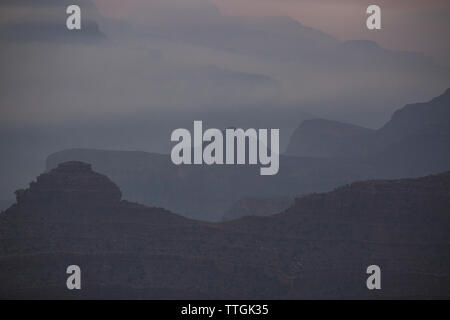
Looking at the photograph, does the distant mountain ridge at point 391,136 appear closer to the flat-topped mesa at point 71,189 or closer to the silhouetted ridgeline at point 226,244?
the silhouetted ridgeline at point 226,244

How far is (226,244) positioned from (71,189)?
9.14m

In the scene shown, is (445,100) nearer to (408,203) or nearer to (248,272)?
(408,203)

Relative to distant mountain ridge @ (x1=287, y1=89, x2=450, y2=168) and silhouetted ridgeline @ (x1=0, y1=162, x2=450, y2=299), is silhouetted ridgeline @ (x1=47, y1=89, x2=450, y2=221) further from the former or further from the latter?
silhouetted ridgeline @ (x1=0, y1=162, x2=450, y2=299)

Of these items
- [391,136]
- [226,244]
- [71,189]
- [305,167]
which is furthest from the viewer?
[391,136]

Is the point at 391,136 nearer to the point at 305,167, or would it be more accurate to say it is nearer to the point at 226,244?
the point at 305,167

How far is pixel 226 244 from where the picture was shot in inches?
3501

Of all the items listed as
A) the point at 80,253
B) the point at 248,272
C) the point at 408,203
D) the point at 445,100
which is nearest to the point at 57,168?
the point at 80,253

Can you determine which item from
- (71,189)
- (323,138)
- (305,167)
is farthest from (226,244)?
(323,138)

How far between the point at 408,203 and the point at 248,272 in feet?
31.9

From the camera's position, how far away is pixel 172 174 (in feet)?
352

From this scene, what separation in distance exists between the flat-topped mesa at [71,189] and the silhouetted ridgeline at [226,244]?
0.18 ft

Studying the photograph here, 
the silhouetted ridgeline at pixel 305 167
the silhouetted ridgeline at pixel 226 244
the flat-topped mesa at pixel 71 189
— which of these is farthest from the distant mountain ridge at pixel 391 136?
the flat-topped mesa at pixel 71 189

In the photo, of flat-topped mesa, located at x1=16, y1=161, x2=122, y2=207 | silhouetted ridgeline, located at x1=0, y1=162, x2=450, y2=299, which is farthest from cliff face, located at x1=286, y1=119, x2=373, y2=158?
flat-topped mesa, located at x1=16, y1=161, x2=122, y2=207
